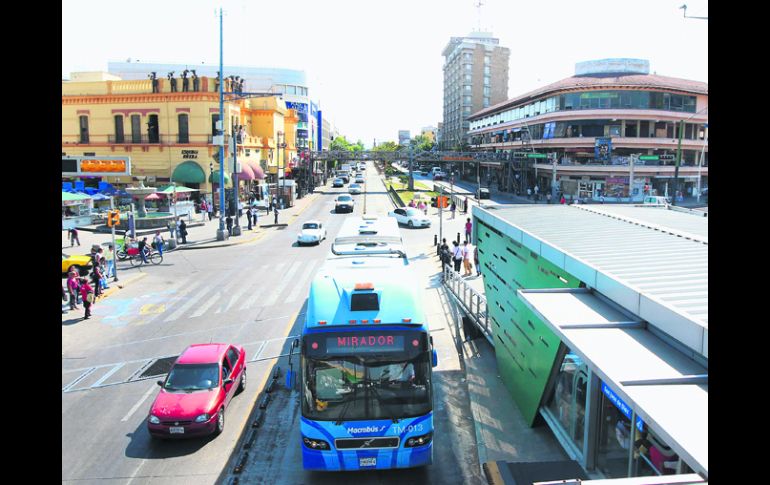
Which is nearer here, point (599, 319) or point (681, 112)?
point (599, 319)

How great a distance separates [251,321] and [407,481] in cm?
1017

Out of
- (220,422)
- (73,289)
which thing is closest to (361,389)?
(220,422)

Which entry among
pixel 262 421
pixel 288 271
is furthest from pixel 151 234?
pixel 262 421

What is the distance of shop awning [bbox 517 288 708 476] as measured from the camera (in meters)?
4.95

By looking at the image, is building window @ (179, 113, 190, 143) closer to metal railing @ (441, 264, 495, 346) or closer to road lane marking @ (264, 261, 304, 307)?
road lane marking @ (264, 261, 304, 307)

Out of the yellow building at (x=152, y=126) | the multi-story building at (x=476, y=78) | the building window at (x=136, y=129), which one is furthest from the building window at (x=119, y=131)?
the multi-story building at (x=476, y=78)

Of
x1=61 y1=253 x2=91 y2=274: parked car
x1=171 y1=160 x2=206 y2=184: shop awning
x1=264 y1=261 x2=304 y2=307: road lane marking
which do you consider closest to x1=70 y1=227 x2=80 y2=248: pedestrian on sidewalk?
x1=61 y1=253 x2=91 y2=274: parked car

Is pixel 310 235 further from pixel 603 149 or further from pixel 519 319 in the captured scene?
pixel 603 149
